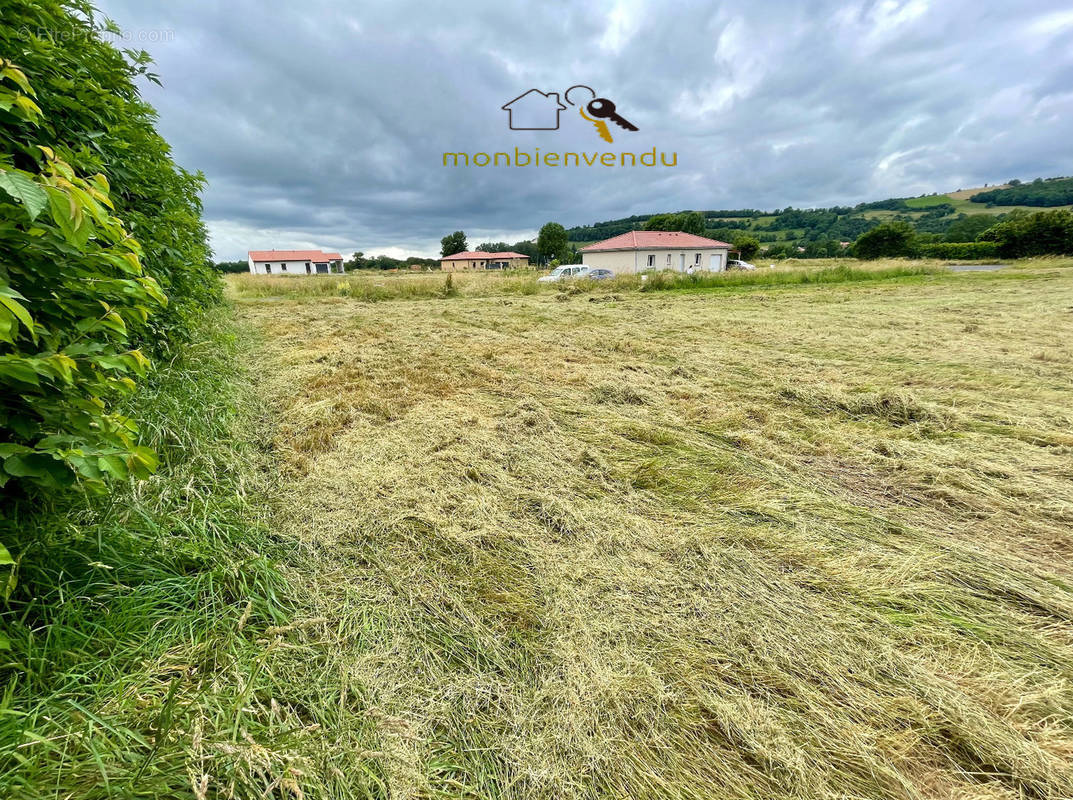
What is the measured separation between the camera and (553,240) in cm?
4234

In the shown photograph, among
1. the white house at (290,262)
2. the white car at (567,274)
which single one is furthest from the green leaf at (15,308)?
the white house at (290,262)

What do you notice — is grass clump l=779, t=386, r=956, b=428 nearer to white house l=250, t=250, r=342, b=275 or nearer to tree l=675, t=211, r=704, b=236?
tree l=675, t=211, r=704, b=236

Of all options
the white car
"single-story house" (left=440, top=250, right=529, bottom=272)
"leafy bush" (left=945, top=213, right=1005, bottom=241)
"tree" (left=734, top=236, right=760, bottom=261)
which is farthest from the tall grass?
"leafy bush" (left=945, top=213, right=1005, bottom=241)

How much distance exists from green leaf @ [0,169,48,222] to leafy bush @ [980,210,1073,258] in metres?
39.7

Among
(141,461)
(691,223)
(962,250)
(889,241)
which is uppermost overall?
(691,223)

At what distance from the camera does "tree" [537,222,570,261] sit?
4219 centimetres

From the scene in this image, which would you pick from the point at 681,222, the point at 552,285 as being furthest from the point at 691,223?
the point at 552,285

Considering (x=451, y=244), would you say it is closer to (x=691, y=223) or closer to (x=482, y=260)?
(x=482, y=260)

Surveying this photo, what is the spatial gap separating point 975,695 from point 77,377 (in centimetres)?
241

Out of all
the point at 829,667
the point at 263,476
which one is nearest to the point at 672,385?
the point at 829,667

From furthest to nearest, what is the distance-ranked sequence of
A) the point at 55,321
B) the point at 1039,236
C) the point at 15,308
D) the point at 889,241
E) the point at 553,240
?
the point at 553,240 < the point at 889,241 < the point at 1039,236 < the point at 55,321 < the point at 15,308

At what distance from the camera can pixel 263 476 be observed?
2117 mm

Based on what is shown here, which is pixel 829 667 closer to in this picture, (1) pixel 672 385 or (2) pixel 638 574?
(2) pixel 638 574

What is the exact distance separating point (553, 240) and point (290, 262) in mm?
33578
